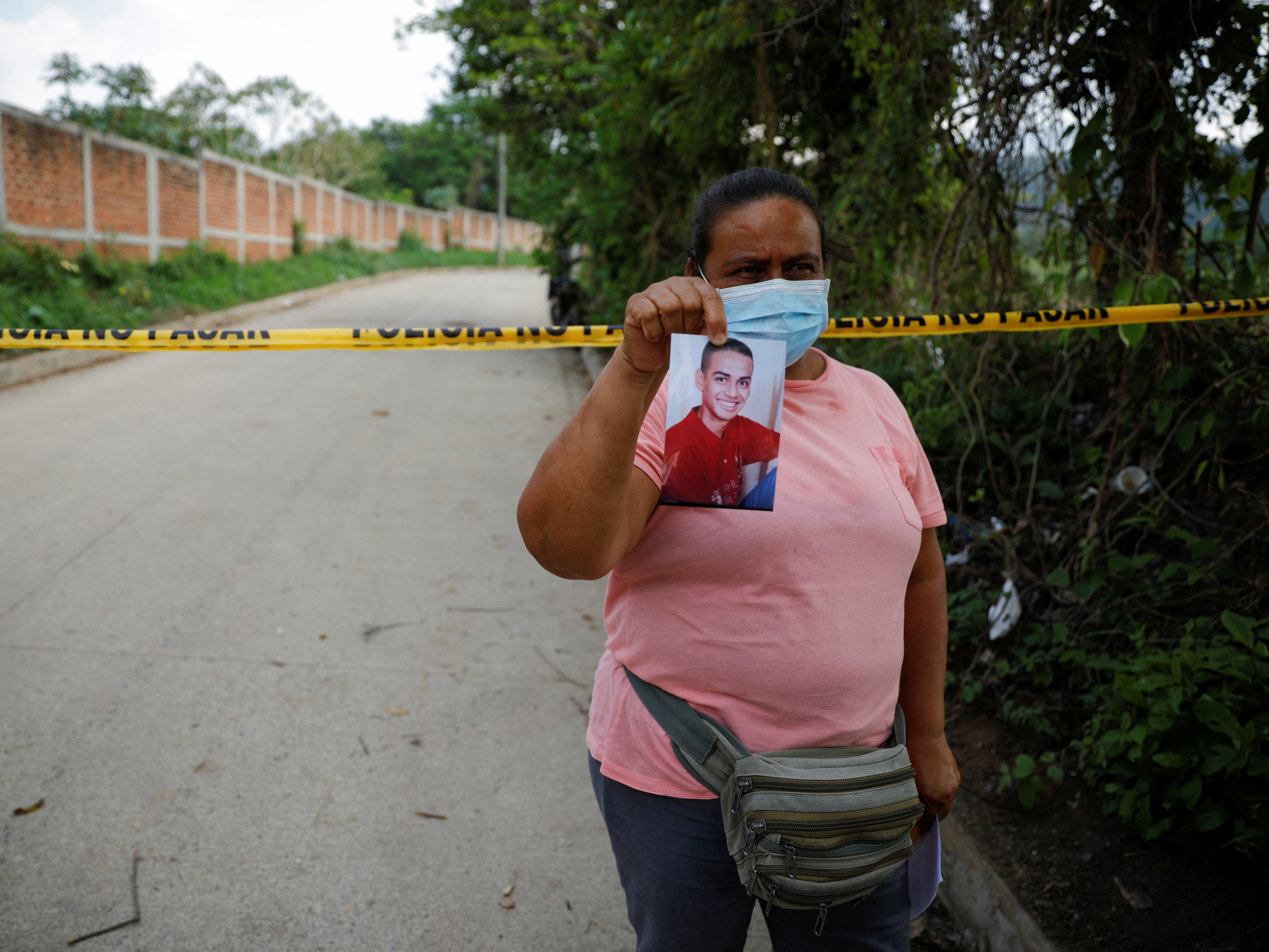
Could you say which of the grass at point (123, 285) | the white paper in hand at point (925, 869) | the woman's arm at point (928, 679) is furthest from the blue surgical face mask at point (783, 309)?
the grass at point (123, 285)

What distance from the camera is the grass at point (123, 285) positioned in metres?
10.5

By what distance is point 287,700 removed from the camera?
11.6 feet

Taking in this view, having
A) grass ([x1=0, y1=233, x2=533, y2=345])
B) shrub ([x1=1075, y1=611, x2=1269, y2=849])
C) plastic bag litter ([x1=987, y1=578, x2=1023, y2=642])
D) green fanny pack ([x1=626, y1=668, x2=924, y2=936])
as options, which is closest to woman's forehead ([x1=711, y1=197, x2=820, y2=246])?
green fanny pack ([x1=626, y1=668, x2=924, y2=936])

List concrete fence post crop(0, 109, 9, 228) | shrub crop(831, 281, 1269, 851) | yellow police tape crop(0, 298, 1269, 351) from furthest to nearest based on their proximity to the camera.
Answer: concrete fence post crop(0, 109, 9, 228)
shrub crop(831, 281, 1269, 851)
yellow police tape crop(0, 298, 1269, 351)

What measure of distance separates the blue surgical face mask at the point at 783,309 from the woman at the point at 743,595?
0.10 ft

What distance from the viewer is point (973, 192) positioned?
12.1 feet

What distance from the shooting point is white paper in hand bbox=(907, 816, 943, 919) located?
1.69 m

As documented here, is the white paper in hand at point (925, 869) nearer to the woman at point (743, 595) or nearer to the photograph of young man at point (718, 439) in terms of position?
the woman at point (743, 595)

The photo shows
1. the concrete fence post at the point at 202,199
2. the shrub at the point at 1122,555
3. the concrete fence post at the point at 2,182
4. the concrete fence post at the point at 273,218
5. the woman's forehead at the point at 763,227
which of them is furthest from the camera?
the concrete fence post at the point at 273,218

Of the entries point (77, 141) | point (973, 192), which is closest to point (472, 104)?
point (77, 141)

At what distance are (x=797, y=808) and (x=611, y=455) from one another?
63cm

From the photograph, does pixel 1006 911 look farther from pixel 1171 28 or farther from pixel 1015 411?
pixel 1171 28

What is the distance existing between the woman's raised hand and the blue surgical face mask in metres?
0.11

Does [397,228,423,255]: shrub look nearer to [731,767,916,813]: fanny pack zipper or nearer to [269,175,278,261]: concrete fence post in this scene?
[269,175,278,261]: concrete fence post
